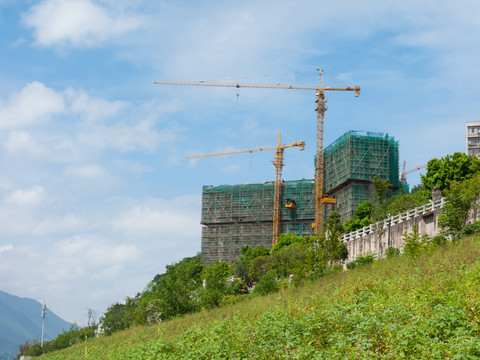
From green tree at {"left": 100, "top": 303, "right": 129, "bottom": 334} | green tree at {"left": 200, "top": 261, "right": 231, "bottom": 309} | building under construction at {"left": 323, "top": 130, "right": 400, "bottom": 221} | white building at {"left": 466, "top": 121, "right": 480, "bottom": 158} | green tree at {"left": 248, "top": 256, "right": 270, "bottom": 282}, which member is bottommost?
green tree at {"left": 100, "top": 303, "right": 129, "bottom": 334}

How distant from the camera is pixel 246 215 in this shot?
117062mm

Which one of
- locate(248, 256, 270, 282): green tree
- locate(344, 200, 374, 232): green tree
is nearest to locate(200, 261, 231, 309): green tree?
locate(248, 256, 270, 282): green tree

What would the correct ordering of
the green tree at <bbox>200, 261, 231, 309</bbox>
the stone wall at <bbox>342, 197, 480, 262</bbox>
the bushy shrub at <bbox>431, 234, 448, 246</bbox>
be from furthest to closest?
1. the stone wall at <bbox>342, 197, 480, 262</bbox>
2. the green tree at <bbox>200, 261, 231, 309</bbox>
3. the bushy shrub at <bbox>431, 234, 448, 246</bbox>

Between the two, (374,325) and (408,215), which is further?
(408,215)

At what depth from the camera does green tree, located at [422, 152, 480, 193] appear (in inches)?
2121

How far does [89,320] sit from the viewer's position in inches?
2571

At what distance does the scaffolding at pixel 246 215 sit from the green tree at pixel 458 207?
78714 mm

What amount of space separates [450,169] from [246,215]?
65.9m

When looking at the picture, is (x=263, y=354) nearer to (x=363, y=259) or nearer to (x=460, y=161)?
(x=363, y=259)

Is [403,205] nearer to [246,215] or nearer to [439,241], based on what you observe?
[439,241]

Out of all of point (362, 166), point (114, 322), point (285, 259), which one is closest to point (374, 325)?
point (285, 259)

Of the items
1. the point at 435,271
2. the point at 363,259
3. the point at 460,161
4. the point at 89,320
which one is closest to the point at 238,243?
the point at 89,320

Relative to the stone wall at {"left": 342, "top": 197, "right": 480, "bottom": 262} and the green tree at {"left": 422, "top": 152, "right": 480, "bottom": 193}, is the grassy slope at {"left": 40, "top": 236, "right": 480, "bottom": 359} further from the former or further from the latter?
the green tree at {"left": 422, "top": 152, "right": 480, "bottom": 193}

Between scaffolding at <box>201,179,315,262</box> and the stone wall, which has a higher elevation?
scaffolding at <box>201,179,315,262</box>
